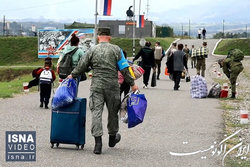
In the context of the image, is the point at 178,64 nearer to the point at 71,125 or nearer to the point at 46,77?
the point at 46,77

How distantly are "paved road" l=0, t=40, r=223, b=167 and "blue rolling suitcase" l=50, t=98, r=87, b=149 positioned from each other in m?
0.17

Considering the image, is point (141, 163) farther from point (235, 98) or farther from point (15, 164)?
point (235, 98)

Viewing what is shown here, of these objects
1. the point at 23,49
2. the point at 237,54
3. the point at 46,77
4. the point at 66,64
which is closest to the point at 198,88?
the point at 237,54

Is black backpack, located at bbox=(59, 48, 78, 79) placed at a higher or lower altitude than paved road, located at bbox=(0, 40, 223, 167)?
higher

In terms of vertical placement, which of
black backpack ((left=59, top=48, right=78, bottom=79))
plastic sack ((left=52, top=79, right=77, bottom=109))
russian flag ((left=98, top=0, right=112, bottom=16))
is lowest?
plastic sack ((left=52, top=79, right=77, bottom=109))

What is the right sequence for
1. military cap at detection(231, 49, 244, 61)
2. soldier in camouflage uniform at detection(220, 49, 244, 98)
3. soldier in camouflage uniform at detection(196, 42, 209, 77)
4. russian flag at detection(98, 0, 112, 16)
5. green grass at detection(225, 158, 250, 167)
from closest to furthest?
1. green grass at detection(225, 158, 250, 167)
2. military cap at detection(231, 49, 244, 61)
3. soldier in camouflage uniform at detection(220, 49, 244, 98)
4. soldier in camouflage uniform at detection(196, 42, 209, 77)
5. russian flag at detection(98, 0, 112, 16)

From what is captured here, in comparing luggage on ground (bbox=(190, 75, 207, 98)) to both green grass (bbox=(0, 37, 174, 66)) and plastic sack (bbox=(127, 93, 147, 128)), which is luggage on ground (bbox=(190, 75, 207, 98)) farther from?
green grass (bbox=(0, 37, 174, 66))

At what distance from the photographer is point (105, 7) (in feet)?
101

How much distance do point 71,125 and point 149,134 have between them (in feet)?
8.08

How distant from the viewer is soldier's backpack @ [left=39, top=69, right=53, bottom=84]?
16.4 metres

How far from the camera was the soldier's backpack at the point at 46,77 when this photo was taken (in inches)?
644

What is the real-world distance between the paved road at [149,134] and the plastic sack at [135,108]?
1.59 feet

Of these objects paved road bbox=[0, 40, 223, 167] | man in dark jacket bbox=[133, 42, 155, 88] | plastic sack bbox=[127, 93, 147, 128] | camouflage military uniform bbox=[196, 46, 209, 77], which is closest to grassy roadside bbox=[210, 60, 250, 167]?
paved road bbox=[0, 40, 223, 167]

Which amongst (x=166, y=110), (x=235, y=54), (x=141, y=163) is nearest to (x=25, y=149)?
(x=141, y=163)
